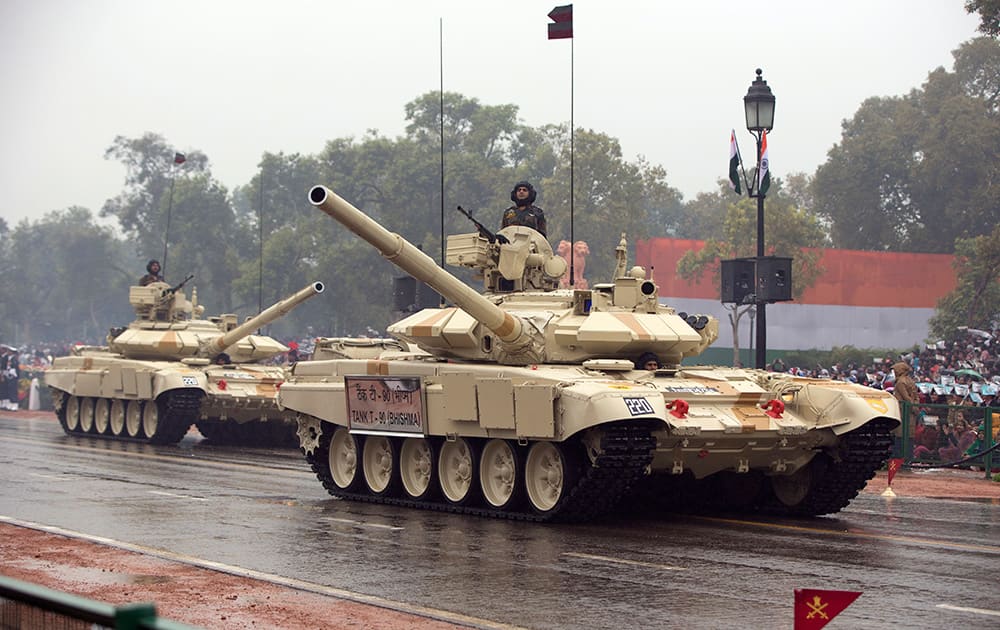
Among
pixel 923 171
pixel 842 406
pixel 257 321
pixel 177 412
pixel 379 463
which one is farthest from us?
pixel 923 171

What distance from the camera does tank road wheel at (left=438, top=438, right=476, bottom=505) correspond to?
56.4 ft

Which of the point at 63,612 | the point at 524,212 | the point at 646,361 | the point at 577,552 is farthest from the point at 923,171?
the point at 63,612

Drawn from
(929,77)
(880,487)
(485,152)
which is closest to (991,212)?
(929,77)

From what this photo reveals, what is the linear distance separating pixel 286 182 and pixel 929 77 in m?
37.6

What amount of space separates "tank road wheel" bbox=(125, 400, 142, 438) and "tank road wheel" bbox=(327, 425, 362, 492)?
44.3 feet

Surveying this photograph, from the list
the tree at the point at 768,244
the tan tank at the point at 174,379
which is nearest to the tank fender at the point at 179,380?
Answer: the tan tank at the point at 174,379

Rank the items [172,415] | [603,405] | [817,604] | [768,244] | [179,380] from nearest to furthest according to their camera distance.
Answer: [817,604] → [603,405] → [179,380] → [172,415] → [768,244]

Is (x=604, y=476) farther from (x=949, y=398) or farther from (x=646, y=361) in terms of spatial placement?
(x=949, y=398)

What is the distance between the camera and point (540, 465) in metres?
16.3

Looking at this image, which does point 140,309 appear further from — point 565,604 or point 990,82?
point 990,82

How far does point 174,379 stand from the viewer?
98.6 feet

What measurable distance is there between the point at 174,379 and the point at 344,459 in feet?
36.6

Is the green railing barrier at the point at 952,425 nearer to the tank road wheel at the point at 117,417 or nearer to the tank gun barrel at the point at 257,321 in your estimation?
the tank gun barrel at the point at 257,321

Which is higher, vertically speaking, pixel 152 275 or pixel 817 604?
pixel 152 275
